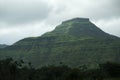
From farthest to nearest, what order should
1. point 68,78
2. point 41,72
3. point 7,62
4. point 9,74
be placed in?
point 41,72
point 7,62
point 9,74
point 68,78

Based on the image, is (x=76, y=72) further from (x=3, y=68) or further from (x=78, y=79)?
(x=3, y=68)

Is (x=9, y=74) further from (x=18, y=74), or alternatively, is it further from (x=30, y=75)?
(x=30, y=75)

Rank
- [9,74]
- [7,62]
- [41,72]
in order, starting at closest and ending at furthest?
[9,74] → [7,62] → [41,72]

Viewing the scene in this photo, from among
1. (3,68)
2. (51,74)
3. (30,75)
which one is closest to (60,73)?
(51,74)

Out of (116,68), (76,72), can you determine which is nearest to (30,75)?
(76,72)

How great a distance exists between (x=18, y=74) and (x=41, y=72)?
60.5 feet

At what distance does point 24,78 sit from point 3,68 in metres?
9.16

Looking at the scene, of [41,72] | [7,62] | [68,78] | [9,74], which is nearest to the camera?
[68,78]

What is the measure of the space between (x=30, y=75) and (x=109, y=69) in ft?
121

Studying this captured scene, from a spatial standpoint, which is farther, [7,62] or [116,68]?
[116,68]

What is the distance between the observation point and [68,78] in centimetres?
10731

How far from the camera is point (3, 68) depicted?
12256cm

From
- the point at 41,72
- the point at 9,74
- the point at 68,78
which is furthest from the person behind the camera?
the point at 41,72

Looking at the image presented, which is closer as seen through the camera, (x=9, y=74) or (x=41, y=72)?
(x=9, y=74)
